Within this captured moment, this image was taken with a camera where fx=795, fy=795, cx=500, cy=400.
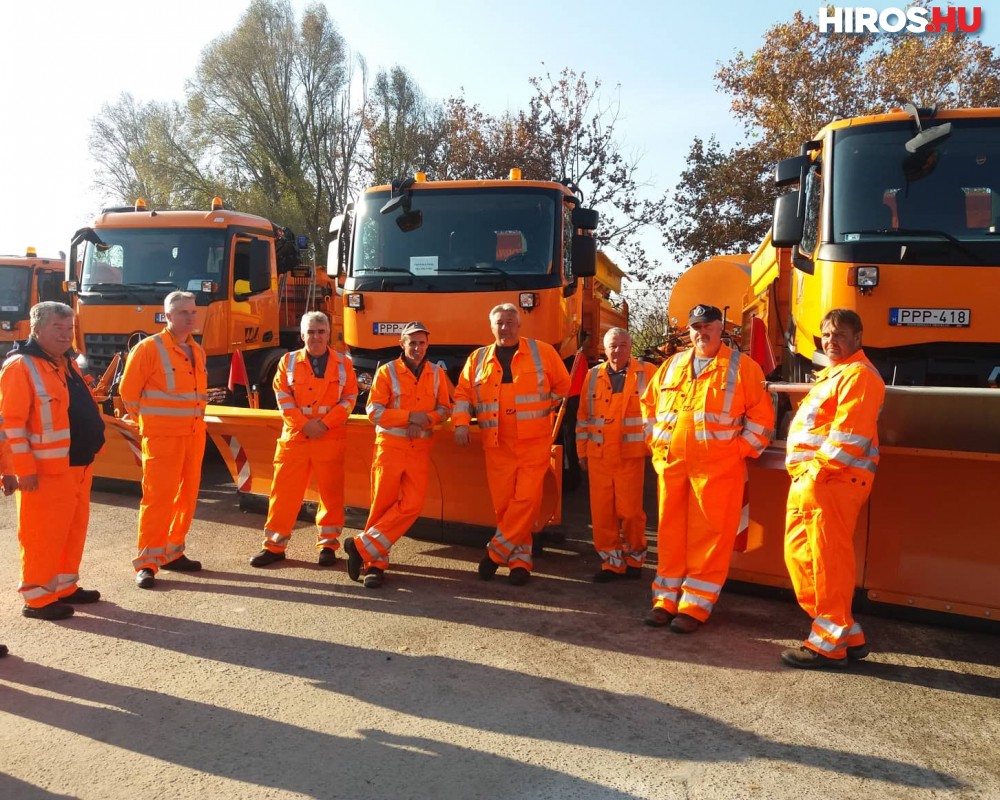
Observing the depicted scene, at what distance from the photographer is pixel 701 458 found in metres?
4.24

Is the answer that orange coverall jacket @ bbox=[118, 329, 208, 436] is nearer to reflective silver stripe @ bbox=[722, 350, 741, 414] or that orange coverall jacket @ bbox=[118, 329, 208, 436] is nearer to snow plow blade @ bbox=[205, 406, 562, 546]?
snow plow blade @ bbox=[205, 406, 562, 546]

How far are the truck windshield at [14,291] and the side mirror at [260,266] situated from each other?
687 centimetres

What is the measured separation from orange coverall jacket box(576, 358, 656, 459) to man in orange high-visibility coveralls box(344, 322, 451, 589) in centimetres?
99

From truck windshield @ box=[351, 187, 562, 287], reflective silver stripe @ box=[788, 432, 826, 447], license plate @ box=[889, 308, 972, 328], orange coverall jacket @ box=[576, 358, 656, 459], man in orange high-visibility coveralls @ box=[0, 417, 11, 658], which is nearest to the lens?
reflective silver stripe @ box=[788, 432, 826, 447]

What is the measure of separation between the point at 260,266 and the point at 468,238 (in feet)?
12.9

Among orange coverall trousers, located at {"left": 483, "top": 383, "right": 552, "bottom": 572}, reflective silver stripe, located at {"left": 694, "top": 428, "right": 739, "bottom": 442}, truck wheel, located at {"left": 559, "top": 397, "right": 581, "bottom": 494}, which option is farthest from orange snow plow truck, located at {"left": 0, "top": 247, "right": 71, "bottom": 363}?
reflective silver stripe, located at {"left": 694, "top": 428, "right": 739, "bottom": 442}

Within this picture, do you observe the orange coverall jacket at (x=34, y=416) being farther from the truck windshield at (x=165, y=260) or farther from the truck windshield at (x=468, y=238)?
the truck windshield at (x=165, y=260)

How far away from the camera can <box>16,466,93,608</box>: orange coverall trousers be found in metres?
4.45

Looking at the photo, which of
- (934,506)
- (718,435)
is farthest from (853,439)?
(934,506)

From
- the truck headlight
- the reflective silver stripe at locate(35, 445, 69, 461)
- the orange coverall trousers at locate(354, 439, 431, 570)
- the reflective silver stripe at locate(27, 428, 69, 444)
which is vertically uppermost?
the truck headlight

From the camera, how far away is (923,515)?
418cm

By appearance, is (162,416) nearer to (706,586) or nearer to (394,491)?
(394,491)

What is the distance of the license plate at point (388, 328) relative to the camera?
656 cm

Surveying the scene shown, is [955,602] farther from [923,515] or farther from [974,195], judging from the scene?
[974,195]
